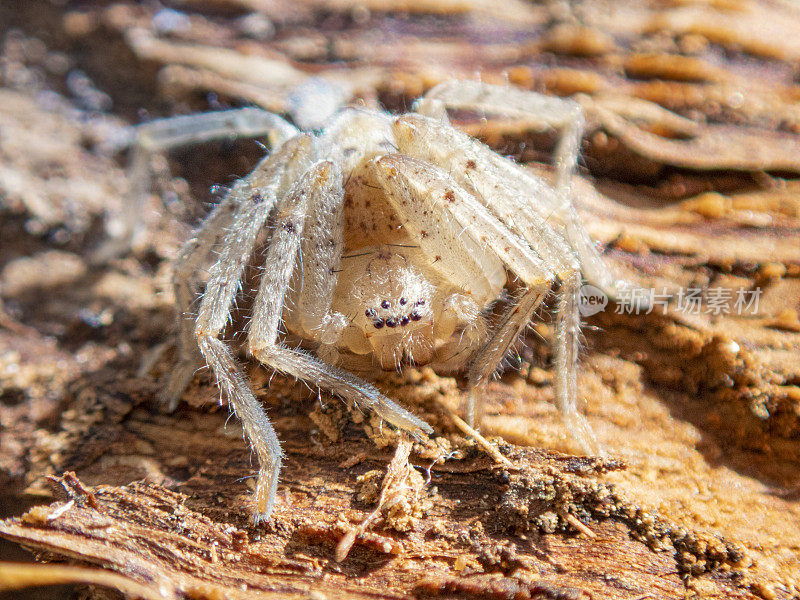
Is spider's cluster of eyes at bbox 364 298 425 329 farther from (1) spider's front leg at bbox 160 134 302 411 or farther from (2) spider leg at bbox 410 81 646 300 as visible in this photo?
(2) spider leg at bbox 410 81 646 300

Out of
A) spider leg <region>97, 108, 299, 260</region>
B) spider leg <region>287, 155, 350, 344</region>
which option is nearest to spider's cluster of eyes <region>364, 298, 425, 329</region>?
spider leg <region>287, 155, 350, 344</region>

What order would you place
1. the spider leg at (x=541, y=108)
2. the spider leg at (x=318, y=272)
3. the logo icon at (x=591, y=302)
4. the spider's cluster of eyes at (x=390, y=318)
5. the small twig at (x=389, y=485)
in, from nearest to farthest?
the small twig at (x=389, y=485) → the spider's cluster of eyes at (x=390, y=318) → the spider leg at (x=318, y=272) → the logo icon at (x=591, y=302) → the spider leg at (x=541, y=108)

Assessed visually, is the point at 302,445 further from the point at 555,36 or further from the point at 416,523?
the point at 555,36

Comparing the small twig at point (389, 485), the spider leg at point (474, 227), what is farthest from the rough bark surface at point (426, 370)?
the spider leg at point (474, 227)

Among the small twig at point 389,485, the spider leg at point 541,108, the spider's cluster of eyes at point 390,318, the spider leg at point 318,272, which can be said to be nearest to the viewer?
the small twig at point 389,485

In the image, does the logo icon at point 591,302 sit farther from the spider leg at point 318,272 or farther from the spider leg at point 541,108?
the spider leg at point 318,272

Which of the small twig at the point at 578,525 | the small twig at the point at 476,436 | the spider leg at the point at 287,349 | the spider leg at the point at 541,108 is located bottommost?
the small twig at the point at 578,525

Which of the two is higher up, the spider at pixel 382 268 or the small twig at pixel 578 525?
the spider at pixel 382 268
